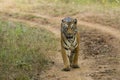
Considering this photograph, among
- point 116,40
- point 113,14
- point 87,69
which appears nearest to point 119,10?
point 113,14

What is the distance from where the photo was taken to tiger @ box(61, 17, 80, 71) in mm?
8711

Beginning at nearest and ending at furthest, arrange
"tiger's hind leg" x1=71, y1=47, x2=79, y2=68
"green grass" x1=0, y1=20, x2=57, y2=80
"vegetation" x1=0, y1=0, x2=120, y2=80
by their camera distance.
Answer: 1. "green grass" x1=0, y1=20, x2=57, y2=80
2. "vegetation" x1=0, y1=0, x2=120, y2=80
3. "tiger's hind leg" x1=71, y1=47, x2=79, y2=68

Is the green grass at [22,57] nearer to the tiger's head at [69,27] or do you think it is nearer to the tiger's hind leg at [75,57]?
the tiger's hind leg at [75,57]

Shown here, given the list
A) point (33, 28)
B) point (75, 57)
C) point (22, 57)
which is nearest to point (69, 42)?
point (75, 57)

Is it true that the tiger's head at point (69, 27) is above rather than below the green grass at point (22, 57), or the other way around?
above

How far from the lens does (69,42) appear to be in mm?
8922

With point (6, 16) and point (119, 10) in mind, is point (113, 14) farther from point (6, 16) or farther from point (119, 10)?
point (6, 16)

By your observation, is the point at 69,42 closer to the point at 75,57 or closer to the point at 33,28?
the point at 75,57

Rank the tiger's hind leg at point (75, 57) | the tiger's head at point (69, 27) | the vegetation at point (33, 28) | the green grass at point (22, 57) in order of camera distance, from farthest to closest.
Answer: the tiger's hind leg at point (75, 57)
the tiger's head at point (69, 27)
the vegetation at point (33, 28)
the green grass at point (22, 57)

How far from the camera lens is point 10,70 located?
8086 mm

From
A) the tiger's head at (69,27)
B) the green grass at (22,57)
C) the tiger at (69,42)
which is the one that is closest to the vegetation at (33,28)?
the green grass at (22,57)

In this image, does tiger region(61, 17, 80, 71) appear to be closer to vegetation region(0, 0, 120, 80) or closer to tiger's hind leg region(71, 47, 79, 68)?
tiger's hind leg region(71, 47, 79, 68)

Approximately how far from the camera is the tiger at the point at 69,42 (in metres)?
8.71

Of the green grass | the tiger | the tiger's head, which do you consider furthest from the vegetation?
the tiger's head
